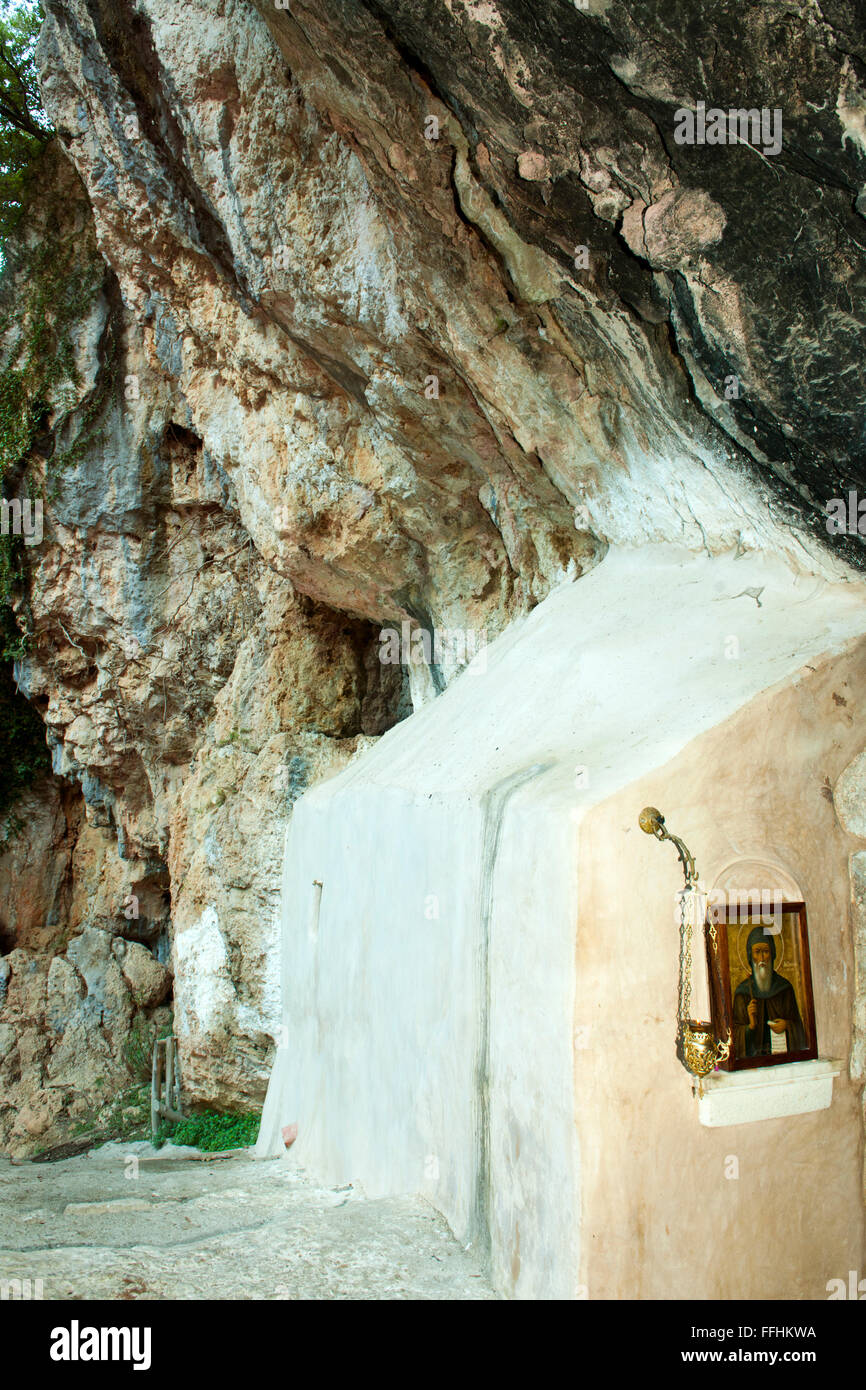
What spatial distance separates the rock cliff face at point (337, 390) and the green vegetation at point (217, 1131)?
384mm

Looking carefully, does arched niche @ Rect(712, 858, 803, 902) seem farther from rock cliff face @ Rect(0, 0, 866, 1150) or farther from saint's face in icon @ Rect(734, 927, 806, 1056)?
rock cliff face @ Rect(0, 0, 866, 1150)

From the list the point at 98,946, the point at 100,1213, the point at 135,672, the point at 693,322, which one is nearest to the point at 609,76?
Result: the point at 693,322

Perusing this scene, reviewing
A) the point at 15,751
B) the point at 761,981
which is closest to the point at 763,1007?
the point at 761,981

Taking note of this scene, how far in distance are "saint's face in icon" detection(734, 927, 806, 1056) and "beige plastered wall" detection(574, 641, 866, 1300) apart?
0.18 m

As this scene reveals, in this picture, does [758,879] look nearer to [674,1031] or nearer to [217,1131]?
[674,1031]

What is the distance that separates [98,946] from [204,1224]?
719 cm

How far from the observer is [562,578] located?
5.70 m

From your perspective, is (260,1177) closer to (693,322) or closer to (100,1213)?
(100,1213)

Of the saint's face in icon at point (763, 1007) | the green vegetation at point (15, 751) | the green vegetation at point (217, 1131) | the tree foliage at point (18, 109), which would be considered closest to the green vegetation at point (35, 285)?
the tree foliage at point (18, 109)

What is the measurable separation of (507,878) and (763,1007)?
35.3 inches

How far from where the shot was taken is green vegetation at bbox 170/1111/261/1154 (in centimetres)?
859

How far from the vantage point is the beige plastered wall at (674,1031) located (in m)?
2.84

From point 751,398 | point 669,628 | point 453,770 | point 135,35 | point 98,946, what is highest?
point 135,35

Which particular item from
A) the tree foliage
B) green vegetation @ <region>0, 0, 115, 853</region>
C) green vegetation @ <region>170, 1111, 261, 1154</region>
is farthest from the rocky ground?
the tree foliage
